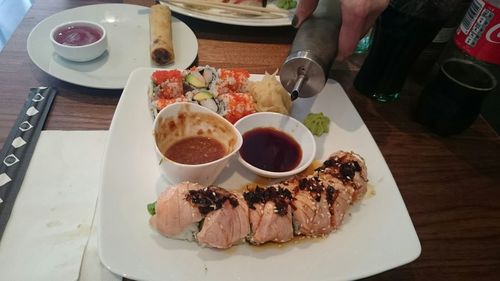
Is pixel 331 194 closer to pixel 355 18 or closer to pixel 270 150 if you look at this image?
pixel 270 150

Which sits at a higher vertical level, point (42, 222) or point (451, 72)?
point (451, 72)

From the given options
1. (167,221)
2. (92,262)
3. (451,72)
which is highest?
(451,72)

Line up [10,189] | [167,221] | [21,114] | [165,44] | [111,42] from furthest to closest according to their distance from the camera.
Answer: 1. [111,42]
2. [165,44]
3. [21,114]
4. [10,189]
5. [167,221]

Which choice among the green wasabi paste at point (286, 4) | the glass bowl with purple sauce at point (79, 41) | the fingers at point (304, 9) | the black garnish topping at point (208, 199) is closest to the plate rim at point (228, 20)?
Result: the green wasabi paste at point (286, 4)

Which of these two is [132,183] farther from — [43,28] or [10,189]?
[43,28]

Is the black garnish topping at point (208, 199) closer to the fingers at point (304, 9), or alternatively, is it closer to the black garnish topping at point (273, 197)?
the black garnish topping at point (273, 197)

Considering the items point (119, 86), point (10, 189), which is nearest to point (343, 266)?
point (10, 189)

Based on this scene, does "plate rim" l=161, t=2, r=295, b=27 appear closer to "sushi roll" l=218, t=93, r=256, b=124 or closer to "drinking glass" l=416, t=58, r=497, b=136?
"sushi roll" l=218, t=93, r=256, b=124
